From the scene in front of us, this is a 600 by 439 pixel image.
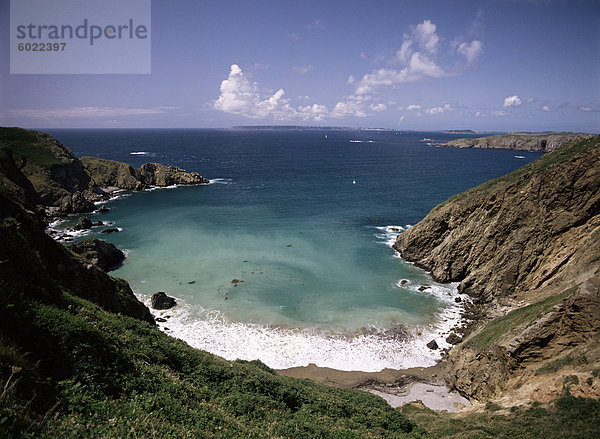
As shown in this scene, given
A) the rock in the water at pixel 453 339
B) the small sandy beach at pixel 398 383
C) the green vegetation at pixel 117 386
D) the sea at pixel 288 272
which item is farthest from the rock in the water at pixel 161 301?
the rock in the water at pixel 453 339

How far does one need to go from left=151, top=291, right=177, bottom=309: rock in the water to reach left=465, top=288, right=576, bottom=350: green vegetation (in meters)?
32.7

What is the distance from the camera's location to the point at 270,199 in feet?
277

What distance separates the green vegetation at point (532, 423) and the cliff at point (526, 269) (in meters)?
1.00

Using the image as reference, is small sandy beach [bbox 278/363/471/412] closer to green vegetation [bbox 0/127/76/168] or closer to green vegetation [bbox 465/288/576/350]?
green vegetation [bbox 465/288/576/350]

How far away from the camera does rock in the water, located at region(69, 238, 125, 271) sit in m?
42.8

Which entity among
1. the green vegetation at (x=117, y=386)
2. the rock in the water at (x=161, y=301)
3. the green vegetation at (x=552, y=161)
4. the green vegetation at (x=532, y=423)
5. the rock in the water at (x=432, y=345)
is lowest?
the rock in the water at (x=432, y=345)

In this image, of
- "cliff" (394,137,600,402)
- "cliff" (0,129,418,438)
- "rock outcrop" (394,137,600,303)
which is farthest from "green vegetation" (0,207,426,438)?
"rock outcrop" (394,137,600,303)

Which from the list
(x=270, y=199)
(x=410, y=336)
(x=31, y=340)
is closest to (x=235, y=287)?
(x=410, y=336)

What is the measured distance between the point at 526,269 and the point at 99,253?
5657cm

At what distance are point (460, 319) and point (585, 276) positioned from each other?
12717 mm

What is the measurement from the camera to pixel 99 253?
4450 centimetres

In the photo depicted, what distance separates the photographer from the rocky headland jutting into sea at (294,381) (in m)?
9.89

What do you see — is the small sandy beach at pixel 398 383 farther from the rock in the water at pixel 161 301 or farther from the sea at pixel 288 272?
the rock in the water at pixel 161 301

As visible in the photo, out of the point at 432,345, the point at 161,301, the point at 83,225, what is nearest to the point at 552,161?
→ the point at 432,345
